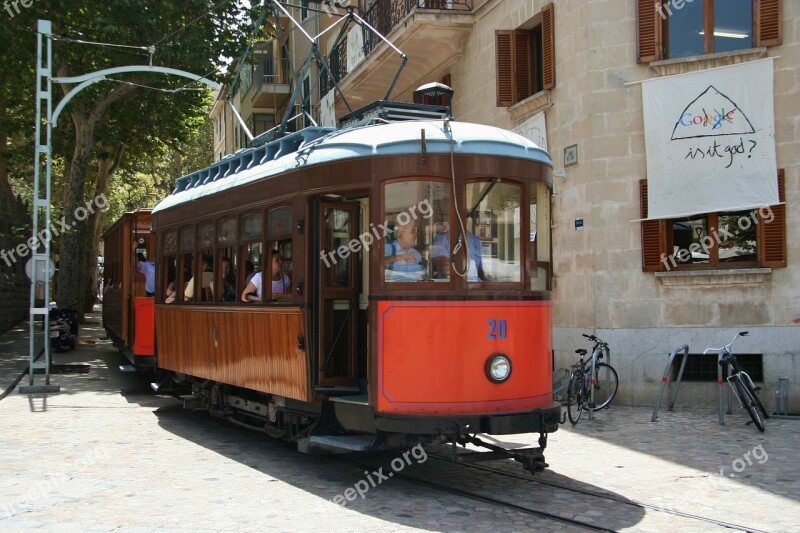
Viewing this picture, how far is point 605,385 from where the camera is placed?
509 inches

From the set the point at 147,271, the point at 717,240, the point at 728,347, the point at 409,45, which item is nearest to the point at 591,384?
the point at 728,347

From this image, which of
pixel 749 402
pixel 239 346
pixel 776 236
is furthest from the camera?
pixel 776 236

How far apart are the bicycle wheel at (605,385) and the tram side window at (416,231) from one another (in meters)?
5.96

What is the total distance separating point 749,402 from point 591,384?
2141 millimetres

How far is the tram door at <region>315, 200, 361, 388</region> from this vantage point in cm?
831

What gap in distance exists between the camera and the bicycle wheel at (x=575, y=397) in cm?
1177

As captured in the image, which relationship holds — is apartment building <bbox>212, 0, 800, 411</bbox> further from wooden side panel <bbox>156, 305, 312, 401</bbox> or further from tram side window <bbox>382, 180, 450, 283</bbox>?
tram side window <bbox>382, 180, 450, 283</bbox>

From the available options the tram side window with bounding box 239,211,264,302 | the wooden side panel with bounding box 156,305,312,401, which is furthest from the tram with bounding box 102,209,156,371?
the tram side window with bounding box 239,211,264,302

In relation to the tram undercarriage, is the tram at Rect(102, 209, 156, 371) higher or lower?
higher

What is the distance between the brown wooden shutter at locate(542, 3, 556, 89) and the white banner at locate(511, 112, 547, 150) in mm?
550

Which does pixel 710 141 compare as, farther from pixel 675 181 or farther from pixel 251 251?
pixel 251 251

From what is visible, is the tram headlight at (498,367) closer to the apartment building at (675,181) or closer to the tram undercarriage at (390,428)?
the tram undercarriage at (390,428)

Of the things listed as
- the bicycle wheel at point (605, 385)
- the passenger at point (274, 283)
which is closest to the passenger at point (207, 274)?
the passenger at point (274, 283)

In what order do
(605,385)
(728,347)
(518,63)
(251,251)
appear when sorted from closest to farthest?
(251,251) → (728,347) → (605,385) → (518,63)
